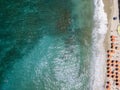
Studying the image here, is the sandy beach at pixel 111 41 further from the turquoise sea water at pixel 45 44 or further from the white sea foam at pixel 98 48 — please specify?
the turquoise sea water at pixel 45 44

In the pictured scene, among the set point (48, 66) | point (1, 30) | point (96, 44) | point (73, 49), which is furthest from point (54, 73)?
point (1, 30)

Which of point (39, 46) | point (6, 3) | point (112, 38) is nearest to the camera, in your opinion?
point (112, 38)

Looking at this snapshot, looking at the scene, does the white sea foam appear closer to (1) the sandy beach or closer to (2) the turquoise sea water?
(1) the sandy beach

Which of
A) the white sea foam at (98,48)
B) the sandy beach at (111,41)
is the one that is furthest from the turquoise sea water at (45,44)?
the sandy beach at (111,41)

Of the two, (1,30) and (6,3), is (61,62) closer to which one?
(1,30)

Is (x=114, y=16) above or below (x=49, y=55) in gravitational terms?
above

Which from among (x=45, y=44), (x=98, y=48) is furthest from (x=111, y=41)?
(x=45, y=44)

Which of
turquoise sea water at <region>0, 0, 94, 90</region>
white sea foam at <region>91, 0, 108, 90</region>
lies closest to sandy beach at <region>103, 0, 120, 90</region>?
white sea foam at <region>91, 0, 108, 90</region>

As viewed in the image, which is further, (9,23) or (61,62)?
(9,23)
